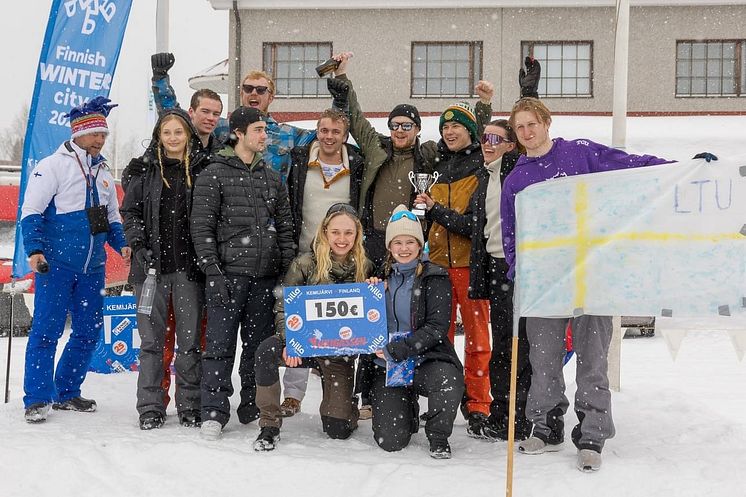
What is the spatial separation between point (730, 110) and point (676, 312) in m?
14.9

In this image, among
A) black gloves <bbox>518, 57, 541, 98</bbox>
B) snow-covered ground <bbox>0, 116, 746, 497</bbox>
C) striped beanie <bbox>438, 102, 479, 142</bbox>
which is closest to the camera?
snow-covered ground <bbox>0, 116, 746, 497</bbox>

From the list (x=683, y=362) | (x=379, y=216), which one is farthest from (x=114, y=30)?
(x=683, y=362)

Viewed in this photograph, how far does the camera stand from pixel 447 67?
1720cm

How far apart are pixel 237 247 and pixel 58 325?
1388mm

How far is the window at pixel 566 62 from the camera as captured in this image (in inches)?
677

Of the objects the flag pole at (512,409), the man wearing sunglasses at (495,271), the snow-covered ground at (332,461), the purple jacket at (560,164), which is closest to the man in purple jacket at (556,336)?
the purple jacket at (560,164)

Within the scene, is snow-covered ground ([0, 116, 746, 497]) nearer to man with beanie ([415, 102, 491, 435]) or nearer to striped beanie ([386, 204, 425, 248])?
man with beanie ([415, 102, 491, 435])

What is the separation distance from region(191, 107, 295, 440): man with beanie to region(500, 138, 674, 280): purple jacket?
1424 millimetres

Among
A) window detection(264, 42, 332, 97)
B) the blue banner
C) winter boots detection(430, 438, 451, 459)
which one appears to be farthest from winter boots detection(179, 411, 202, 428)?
window detection(264, 42, 332, 97)

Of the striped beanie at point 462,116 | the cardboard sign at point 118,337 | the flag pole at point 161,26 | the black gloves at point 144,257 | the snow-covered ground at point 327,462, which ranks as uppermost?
the flag pole at point 161,26

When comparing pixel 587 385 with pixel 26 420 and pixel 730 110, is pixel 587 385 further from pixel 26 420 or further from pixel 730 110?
pixel 730 110

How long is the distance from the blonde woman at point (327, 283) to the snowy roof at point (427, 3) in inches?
502

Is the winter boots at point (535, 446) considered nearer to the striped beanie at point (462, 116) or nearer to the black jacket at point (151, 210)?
the striped beanie at point (462, 116)

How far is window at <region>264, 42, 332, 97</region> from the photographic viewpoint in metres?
17.3
